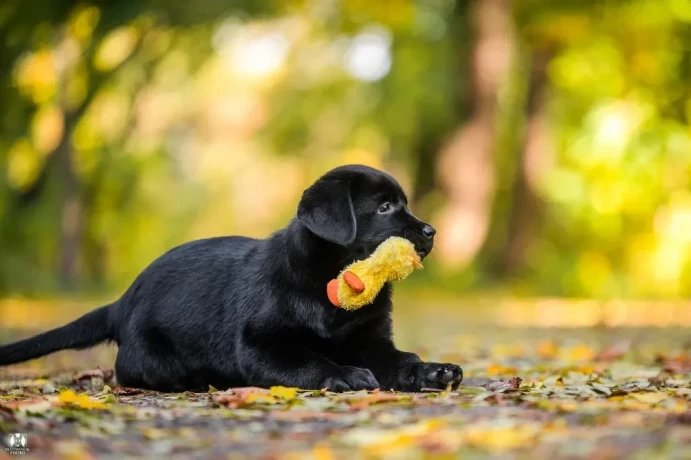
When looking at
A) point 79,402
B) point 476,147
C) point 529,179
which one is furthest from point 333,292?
point 529,179

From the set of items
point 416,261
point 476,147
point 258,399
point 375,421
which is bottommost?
point 375,421

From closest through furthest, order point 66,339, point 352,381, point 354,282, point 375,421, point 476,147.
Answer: point 375,421
point 352,381
point 354,282
point 66,339
point 476,147

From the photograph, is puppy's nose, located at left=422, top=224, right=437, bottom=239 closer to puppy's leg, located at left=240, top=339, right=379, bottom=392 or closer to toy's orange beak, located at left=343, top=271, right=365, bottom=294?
toy's orange beak, located at left=343, top=271, right=365, bottom=294

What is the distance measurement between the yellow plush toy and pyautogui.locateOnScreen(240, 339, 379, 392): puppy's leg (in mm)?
332

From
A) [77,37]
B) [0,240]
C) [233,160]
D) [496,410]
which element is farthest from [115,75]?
[233,160]

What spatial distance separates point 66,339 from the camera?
22.0ft

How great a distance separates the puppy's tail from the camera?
6.60m

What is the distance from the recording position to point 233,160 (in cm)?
4581

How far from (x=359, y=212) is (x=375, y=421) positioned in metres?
1.91

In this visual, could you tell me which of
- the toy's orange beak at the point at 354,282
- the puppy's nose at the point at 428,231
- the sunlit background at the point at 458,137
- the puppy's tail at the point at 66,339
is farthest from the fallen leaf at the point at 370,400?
the sunlit background at the point at 458,137

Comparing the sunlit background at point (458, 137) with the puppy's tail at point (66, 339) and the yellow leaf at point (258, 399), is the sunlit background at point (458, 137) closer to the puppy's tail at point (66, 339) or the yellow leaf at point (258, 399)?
the puppy's tail at point (66, 339)

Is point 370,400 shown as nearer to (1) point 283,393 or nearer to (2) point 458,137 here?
(1) point 283,393

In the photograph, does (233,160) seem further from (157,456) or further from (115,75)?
(157,456)

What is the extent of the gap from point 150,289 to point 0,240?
13.9m
